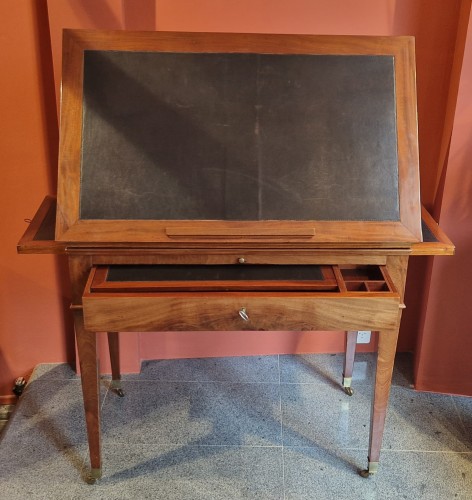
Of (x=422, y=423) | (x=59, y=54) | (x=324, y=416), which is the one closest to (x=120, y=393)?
(x=324, y=416)

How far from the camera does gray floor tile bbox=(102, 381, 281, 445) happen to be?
6.72ft

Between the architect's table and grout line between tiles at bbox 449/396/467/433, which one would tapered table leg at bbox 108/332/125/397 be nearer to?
the architect's table

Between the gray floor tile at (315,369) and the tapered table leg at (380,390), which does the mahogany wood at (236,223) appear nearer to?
the tapered table leg at (380,390)

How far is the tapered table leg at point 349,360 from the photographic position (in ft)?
7.25

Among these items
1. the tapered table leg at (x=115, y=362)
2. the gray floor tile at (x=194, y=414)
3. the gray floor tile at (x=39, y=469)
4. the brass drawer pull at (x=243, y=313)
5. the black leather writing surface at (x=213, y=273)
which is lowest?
the gray floor tile at (x=39, y=469)

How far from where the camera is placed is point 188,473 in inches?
74.7

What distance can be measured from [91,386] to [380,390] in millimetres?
826

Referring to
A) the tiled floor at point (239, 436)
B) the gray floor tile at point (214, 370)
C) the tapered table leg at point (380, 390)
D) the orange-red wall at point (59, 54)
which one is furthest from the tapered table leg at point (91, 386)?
the tapered table leg at point (380, 390)

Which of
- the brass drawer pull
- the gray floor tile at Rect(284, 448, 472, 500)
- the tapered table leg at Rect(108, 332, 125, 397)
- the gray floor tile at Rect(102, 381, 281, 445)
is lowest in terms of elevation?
the gray floor tile at Rect(284, 448, 472, 500)

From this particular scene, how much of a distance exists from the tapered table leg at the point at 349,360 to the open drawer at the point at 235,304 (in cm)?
62

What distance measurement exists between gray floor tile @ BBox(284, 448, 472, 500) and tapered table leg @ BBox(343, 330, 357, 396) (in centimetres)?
32

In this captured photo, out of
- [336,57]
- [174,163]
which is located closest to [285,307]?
[174,163]

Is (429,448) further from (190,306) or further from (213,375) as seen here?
(190,306)

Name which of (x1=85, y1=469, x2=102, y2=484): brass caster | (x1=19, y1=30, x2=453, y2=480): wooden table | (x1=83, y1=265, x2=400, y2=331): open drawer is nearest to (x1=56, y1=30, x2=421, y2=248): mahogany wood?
(x1=19, y1=30, x2=453, y2=480): wooden table
